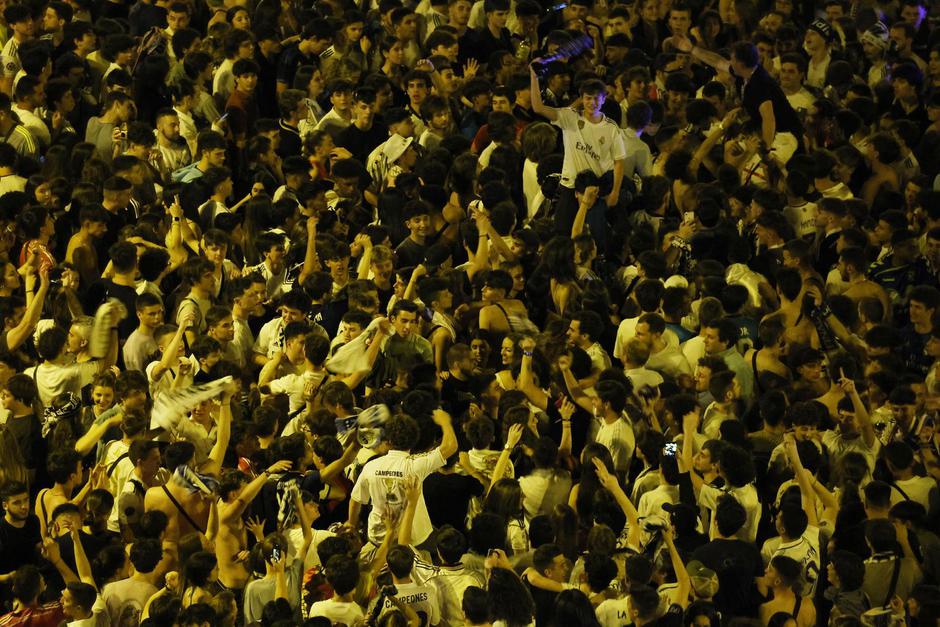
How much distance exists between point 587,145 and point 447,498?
4.06 meters

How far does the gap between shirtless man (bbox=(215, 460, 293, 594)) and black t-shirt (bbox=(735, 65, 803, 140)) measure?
6.19 meters

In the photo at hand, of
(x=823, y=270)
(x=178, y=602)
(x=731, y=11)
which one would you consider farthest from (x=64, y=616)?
(x=731, y=11)

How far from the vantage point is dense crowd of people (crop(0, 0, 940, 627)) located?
10.3 meters

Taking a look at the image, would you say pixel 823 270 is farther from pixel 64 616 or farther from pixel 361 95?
pixel 64 616

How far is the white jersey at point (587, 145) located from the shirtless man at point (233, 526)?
14.4 ft

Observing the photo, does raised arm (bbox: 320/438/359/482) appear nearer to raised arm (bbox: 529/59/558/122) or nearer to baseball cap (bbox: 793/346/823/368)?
baseball cap (bbox: 793/346/823/368)

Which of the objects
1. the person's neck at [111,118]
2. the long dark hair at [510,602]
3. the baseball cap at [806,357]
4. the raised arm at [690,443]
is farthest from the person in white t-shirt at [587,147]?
the long dark hair at [510,602]

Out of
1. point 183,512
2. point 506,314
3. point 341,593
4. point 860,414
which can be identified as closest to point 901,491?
point 860,414

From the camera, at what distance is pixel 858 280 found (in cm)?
1316

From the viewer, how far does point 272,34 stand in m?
16.3

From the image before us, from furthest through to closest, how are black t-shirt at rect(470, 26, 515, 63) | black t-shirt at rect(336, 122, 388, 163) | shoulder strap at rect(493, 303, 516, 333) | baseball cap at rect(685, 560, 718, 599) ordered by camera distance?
black t-shirt at rect(470, 26, 515, 63) < black t-shirt at rect(336, 122, 388, 163) < shoulder strap at rect(493, 303, 516, 333) < baseball cap at rect(685, 560, 718, 599)

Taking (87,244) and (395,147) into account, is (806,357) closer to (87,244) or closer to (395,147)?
(395,147)

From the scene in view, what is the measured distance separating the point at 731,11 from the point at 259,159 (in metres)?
5.18

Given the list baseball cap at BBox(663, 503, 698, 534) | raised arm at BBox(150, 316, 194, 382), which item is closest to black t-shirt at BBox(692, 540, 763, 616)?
baseball cap at BBox(663, 503, 698, 534)
